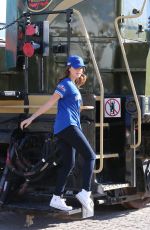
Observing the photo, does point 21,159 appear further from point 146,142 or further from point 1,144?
point 146,142

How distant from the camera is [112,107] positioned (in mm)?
5973

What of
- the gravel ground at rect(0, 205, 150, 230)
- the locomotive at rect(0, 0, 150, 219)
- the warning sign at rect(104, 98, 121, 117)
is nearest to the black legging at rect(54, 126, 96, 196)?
the locomotive at rect(0, 0, 150, 219)

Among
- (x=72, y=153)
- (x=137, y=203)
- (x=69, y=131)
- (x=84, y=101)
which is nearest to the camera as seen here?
(x=69, y=131)

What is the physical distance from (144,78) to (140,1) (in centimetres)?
125

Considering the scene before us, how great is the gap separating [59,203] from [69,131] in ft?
2.49

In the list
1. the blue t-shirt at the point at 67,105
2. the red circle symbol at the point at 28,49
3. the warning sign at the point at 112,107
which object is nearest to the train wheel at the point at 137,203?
the warning sign at the point at 112,107

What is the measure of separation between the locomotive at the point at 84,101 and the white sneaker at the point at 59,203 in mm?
186

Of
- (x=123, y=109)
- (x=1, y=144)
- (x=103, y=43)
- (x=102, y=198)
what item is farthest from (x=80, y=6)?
(x=102, y=198)

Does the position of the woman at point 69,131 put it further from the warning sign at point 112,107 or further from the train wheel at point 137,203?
the train wheel at point 137,203

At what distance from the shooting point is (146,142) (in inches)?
266

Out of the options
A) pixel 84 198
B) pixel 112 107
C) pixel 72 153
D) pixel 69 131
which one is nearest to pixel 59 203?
pixel 84 198

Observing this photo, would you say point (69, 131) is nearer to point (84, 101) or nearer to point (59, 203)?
point (84, 101)

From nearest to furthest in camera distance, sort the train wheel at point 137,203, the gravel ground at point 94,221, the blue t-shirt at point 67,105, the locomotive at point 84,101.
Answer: the blue t-shirt at point 67,105 → the locomotive at point 84,101 → the gravel ground at point 94,221 → the train wheel at point 137,203

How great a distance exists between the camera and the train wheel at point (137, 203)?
6.84 metres
